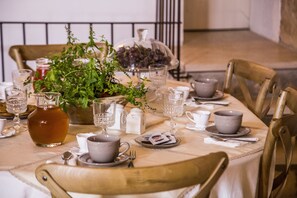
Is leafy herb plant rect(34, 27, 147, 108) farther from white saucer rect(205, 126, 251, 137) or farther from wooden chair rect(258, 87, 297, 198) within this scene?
wooden chair rect(258, 87, 297, 198)

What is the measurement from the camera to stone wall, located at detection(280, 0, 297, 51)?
6.10 metres

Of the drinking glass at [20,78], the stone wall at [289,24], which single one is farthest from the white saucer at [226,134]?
the stone wall at [289,24]

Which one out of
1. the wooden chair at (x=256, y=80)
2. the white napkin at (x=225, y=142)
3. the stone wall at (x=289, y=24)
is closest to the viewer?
the white napkin at (x=225, y=142)

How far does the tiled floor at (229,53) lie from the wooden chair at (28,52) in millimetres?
1562

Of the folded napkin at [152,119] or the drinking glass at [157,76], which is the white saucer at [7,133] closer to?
the folded napkin at [152,119]

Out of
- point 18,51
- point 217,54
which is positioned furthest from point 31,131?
point 217,54

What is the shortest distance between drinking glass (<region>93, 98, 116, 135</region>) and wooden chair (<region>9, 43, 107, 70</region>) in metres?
1.37

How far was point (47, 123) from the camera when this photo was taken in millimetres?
2330

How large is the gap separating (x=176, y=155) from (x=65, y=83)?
0.57 m

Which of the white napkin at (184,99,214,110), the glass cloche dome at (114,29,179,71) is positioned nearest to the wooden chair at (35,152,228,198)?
the white napkin at (184,99,214,110)

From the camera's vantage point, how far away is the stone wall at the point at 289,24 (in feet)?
20.0

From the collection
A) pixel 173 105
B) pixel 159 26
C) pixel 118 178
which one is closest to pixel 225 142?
pixel 173 105

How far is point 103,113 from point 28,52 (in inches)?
59.3

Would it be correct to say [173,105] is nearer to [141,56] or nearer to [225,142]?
[225,142]
